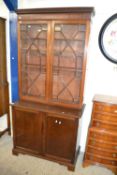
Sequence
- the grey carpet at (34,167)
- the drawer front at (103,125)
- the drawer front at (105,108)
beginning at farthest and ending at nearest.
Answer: the grey carpet at (34,167)
the drawer front at (103,125)
the drawer front at (105,108)

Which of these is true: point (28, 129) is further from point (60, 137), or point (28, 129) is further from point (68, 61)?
point (68, 61)

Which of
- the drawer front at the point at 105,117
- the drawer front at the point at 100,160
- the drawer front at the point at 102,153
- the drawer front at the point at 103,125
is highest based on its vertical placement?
the drawer front at the point at 105,117

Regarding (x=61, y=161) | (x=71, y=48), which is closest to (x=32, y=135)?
(x=61, y=161)

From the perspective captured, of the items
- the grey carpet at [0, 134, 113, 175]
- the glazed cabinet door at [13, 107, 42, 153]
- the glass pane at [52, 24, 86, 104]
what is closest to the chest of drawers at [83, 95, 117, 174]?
the grey carpet at [0, 134, 113, 175]

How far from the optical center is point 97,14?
207 centimetres

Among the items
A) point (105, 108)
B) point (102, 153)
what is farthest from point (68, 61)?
point (102, 153)

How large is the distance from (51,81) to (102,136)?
3.38 feet

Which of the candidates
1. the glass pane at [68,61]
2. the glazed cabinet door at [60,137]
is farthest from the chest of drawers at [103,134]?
the glass pane at [68,61]

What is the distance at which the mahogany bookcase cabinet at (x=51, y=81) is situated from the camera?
195 cm

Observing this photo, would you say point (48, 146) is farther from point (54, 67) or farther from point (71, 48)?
point (71, 48)

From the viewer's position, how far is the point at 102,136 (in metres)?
2.05

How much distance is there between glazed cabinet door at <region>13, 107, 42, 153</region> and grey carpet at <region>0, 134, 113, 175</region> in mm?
174

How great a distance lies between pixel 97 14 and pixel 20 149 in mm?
2309

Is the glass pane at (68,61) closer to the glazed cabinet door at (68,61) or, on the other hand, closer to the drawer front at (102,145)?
the glazed cabinet door at (68,61)
